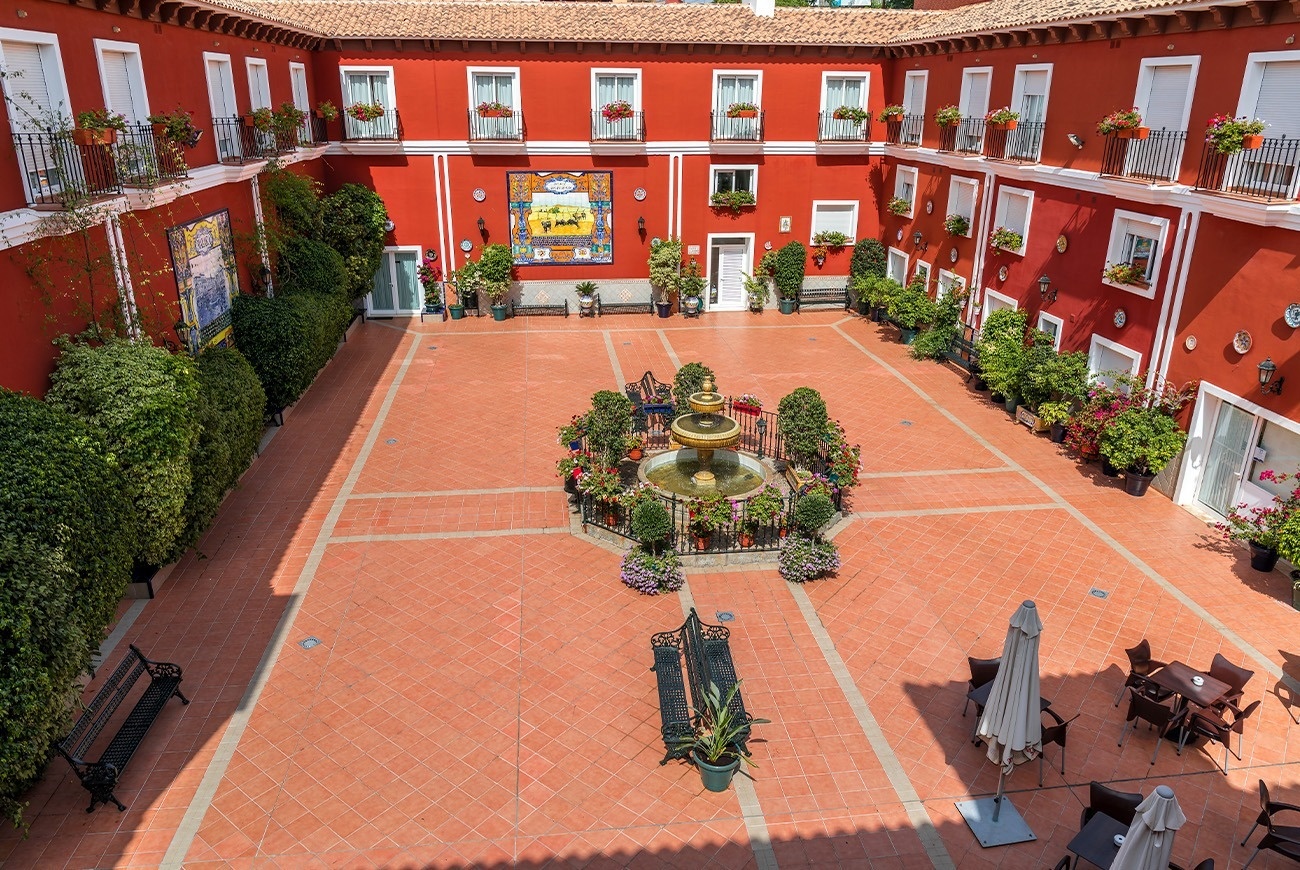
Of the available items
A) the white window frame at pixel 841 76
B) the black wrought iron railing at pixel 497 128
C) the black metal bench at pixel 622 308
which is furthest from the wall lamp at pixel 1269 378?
the black wrought iron railing at pixel 497 128

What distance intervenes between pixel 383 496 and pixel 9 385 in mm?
6223

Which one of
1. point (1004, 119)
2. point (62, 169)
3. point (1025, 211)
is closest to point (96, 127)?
point (62, 169)

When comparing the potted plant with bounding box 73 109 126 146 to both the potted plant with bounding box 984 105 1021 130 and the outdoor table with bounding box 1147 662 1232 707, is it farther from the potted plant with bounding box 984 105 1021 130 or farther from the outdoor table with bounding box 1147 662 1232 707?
the potted plant with bounding box 984 105 1021 130

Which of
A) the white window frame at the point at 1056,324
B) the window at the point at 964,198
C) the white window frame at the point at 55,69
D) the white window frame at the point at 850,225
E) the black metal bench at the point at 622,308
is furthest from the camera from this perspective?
the white window frame at the point at 850,225

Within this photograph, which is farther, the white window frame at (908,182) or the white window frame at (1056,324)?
the white window frame at (908,182)

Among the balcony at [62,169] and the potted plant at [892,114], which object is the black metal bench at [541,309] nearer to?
the potted plant at [892,114]

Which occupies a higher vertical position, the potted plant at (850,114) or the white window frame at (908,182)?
the potted plant at (850,114)

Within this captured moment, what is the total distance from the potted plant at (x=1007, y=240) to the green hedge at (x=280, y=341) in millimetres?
16142

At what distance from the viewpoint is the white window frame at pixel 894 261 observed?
89.8 ft

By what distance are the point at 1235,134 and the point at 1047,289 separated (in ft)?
20.7

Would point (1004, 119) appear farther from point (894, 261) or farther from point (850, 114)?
point (894, 261)

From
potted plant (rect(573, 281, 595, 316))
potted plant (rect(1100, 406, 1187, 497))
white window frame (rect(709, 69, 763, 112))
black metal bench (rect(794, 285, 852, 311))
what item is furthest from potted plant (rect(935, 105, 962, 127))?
potted plant (rect(573, 281, 595, 316))

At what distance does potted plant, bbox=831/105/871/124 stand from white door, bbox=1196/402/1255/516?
15.5 metres

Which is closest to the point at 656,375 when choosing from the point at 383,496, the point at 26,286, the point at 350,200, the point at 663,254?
the point at 663,254
